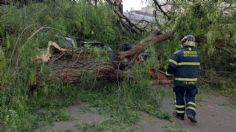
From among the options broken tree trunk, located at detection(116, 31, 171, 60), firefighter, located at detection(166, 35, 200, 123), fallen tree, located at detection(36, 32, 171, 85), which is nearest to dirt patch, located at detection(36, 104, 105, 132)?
fallen tree, located at detection(36, 32, 171, 85)

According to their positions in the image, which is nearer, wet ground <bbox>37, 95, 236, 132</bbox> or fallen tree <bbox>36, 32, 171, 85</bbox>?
wet ground <bbox>37, 95, 236, 132</bbox>

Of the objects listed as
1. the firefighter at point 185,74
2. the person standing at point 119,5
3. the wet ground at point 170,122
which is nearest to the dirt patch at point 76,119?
the wet ground at point 170,122

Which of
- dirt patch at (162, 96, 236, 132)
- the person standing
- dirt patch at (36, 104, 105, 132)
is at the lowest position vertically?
dirt patch at (162, 96, 236, 132)

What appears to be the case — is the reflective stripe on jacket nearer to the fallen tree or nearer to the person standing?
the fallen tree

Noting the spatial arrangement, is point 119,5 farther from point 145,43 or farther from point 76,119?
point 76,119

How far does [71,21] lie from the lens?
8.29 meters

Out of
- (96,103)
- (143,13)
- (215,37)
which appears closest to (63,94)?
(96,103)

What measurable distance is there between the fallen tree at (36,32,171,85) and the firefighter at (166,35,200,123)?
1.15m

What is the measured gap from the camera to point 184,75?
5.85 m

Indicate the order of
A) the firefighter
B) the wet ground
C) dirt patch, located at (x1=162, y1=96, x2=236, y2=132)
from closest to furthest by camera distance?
the wet ground
dirt patch, located at (x1=162, y1=96, x2=236, y2=132)
the firefighter

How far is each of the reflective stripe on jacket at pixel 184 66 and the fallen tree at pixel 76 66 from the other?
45.2 inches

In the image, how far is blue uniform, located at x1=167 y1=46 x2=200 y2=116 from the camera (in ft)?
19.2

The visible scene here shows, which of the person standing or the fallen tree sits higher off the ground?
the person standing

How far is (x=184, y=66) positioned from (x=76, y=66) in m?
2.02
